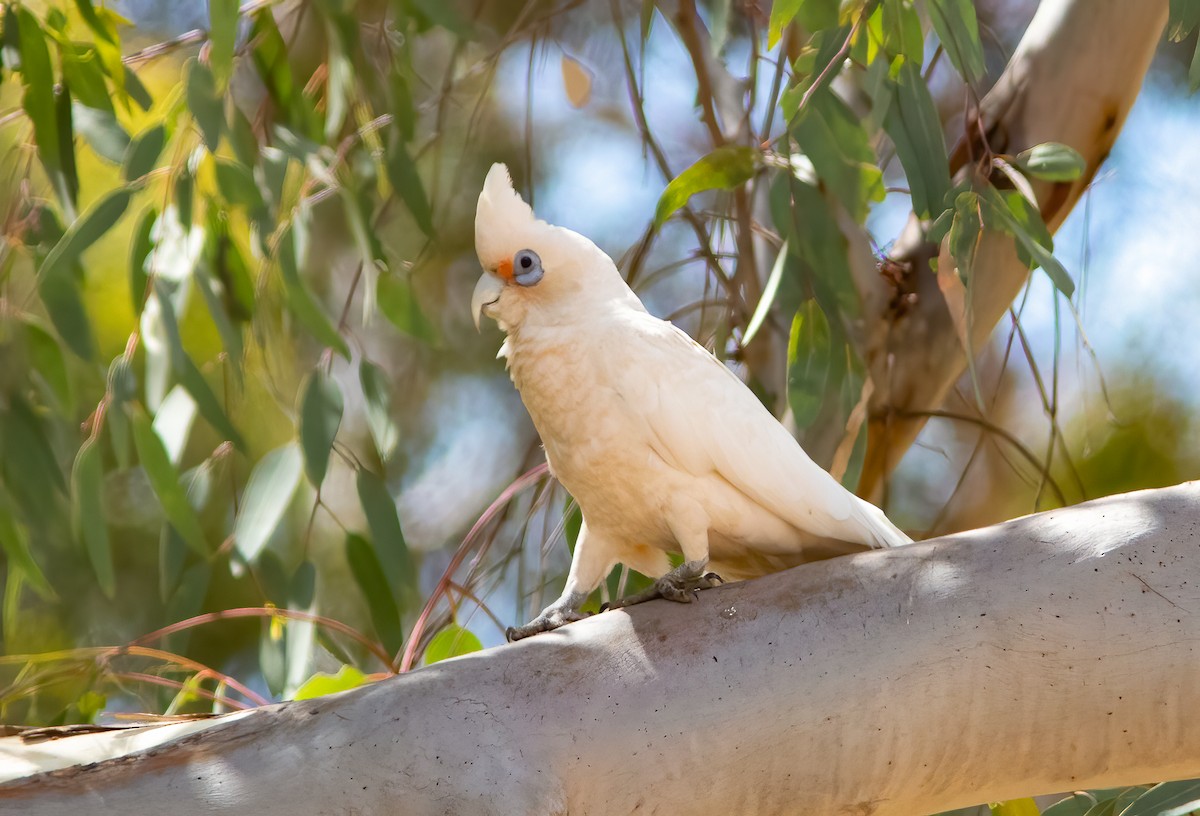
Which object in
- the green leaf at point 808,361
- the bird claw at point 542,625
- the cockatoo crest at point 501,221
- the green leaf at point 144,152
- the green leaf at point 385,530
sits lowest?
the green leaf at point 385,530

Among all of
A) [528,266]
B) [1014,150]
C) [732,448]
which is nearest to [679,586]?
[732,448]

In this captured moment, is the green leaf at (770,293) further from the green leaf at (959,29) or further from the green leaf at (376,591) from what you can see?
the green leaf at (376,591)

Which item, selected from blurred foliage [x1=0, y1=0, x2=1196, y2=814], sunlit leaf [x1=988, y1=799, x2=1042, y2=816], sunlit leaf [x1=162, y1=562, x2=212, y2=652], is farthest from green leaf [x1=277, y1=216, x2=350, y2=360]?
sunlit leaf [x1=988, y1=799, x2=1042, y2=816]

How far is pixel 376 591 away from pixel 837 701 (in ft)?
2.84

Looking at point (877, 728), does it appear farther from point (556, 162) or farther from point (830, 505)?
point (556, 162)

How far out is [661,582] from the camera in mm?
1388

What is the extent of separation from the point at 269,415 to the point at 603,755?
→ 1733mm

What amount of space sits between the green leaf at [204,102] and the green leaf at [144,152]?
0.36 ft

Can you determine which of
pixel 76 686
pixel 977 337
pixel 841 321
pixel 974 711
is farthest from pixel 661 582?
pixel 76 686

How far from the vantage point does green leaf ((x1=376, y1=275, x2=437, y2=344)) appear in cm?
191

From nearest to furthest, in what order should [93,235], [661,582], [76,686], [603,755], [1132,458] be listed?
[603,755]
[661,582]
[93,235]
[76,686]
[1132,458]

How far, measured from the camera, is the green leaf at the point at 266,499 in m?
1.79

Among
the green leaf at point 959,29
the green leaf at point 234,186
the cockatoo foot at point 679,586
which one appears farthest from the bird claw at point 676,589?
the green leaf at point 234,186

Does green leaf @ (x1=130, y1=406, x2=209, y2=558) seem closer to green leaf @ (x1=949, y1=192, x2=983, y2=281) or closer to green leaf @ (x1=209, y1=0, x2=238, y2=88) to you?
green leaf @ (x1=209, y1=0, x2=238, y2=88)
